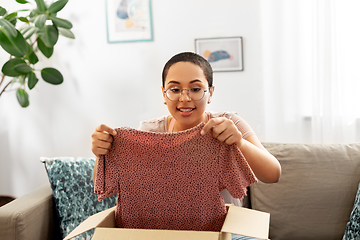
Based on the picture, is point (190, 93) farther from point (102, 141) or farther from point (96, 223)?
point (96, 223)

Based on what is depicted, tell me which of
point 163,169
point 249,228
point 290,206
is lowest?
point 290,206

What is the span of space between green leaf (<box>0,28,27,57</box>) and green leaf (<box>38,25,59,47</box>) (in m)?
0.13

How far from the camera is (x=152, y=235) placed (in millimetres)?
868

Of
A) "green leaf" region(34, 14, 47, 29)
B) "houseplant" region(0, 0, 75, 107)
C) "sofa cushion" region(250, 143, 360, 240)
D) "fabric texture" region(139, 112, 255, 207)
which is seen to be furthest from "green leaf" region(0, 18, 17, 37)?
"sofa cushion" region(250, 143, 360, 240)

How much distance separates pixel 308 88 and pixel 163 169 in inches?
68.7

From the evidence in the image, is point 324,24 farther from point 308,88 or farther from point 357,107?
point 357,107

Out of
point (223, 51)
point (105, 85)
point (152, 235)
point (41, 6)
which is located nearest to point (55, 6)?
point (41, 6)

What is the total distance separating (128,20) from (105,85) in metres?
0.50

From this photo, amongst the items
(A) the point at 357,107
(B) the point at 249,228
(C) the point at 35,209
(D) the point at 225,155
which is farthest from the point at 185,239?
(A) the point at 357,107

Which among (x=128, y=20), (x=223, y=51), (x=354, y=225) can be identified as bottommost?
(x=354, y=225)

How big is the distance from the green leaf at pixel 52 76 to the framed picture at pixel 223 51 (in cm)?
98

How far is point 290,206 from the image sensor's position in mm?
1919

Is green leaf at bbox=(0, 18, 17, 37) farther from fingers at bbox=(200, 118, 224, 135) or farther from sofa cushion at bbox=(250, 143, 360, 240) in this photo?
sofa cushion at bbox=(250, 143, 360, 240)

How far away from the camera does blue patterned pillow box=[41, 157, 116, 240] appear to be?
190 cm
